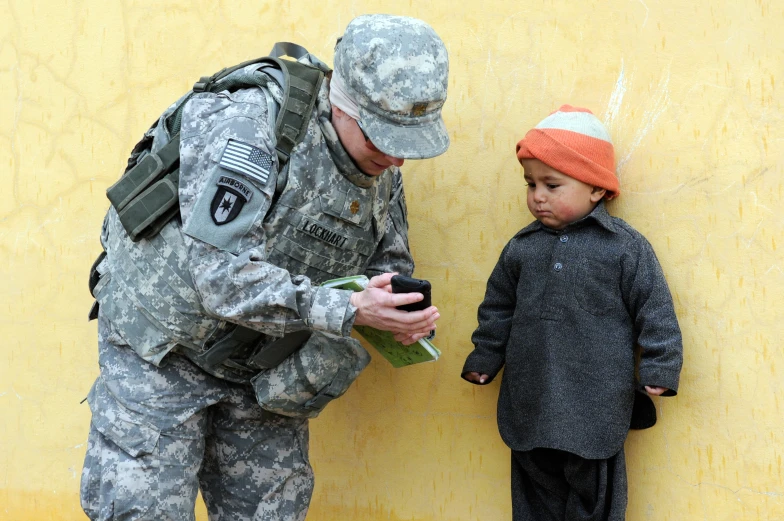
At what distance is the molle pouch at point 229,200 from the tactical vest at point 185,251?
11 cm

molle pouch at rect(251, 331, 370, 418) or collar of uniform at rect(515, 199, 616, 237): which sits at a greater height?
collar of uniform at rect(515, 199, 616, 237)

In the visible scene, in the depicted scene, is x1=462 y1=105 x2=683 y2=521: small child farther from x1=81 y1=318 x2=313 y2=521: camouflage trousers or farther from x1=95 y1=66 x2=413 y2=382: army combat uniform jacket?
x1=81 y1=318 x2=313 y2=521: camouflage trousers

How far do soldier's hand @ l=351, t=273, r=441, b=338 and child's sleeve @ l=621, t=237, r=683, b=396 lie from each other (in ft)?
2.14

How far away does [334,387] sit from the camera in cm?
277

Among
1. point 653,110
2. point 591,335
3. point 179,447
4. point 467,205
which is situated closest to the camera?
point 179,447

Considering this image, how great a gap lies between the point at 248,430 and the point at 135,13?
5.11 ft

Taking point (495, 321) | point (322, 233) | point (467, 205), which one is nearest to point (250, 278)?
point (322, 233)

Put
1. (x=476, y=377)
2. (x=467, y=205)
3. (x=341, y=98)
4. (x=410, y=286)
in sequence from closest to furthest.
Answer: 1. (x=410, y=286)
2. (x=341, y=98)
3. (x=476, y=377)
4. (x=467, y=205)

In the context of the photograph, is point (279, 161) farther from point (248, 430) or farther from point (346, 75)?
point (248, 430)

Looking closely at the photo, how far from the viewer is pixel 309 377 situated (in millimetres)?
2688

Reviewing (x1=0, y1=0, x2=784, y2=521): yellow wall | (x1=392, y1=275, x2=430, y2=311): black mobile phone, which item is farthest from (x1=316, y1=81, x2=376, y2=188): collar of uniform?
(x1=0, y1=0, x2=784, y2=521): yellow wall

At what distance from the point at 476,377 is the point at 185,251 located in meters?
0.99

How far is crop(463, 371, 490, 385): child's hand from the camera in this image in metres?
2.93

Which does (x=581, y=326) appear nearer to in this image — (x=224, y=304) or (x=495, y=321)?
(x=495, y=321)
